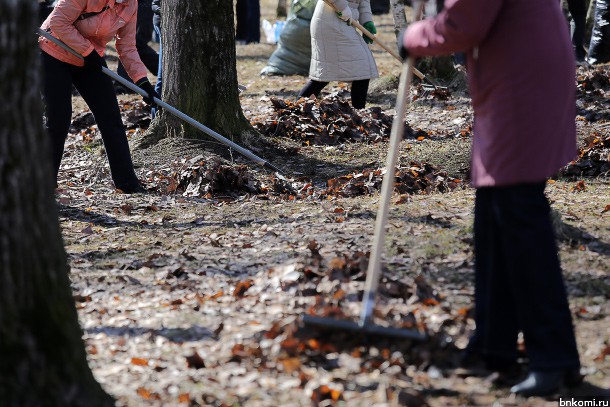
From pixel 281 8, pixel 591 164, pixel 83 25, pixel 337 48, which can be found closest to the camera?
pixel 83 25

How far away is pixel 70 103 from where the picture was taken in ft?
23.4

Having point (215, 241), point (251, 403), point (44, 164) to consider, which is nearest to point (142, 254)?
point (215, 241)

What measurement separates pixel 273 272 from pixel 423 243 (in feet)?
3.23

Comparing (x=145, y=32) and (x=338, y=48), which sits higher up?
(x=145, y=32)

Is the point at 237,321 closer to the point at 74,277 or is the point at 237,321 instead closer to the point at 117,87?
the point at 74,277

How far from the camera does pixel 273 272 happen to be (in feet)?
15.7

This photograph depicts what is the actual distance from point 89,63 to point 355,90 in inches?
157

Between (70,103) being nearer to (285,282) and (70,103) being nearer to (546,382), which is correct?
(285,282)

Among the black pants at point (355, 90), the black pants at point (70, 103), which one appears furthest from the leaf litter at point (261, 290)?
the black pants at point (355, 90)

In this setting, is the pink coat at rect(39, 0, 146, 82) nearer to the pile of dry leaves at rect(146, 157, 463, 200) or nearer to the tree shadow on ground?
the pile of dry leaves at rect(146, 157, 463, 200)

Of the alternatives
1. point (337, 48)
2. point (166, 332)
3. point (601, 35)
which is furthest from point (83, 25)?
point (601, 35)

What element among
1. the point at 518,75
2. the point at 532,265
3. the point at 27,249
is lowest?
the point at 532,265

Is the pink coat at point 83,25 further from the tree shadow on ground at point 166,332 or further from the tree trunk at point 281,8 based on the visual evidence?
the tree trunk at point 281,8

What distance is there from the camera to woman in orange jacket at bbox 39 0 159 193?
6.74 meters
